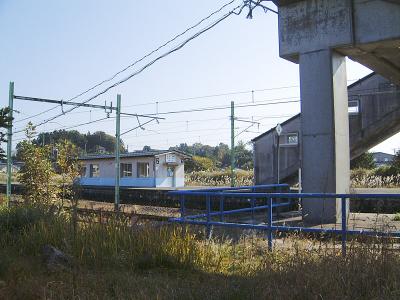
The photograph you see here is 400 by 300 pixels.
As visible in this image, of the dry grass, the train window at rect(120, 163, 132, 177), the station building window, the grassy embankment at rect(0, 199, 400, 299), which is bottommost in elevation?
the grassy embankment at rect(0, 199, 400, 299)

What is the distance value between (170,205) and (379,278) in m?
23.0

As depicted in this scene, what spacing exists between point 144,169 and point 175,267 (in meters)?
35.0

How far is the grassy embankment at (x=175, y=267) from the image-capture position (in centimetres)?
414

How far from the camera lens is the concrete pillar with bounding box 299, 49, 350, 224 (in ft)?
36.1

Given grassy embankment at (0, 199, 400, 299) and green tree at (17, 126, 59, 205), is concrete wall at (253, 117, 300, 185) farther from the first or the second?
grassy embankment at (0, 199, 400, 299)

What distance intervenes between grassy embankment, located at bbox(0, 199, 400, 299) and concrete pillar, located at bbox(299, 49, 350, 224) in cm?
305

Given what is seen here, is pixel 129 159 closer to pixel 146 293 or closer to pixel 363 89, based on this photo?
pixel 363 89

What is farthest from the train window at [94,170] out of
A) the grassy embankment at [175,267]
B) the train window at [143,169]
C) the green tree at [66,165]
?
the grassy embankment at [175,267]

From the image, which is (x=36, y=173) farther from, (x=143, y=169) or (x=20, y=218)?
(x=143, y=169)

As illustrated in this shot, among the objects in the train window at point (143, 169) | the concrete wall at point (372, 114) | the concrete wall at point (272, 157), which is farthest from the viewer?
the train window at point (143, 169)

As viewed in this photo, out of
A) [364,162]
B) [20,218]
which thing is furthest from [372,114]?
[364,162]

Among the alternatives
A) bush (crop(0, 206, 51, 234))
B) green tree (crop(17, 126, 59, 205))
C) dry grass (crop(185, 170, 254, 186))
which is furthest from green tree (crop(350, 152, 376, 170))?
bush (crop(0, 206, 51, 234))

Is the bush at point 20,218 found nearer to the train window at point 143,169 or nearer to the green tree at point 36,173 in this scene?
the green tree at point 36,173

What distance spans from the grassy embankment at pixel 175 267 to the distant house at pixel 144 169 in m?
31.2
